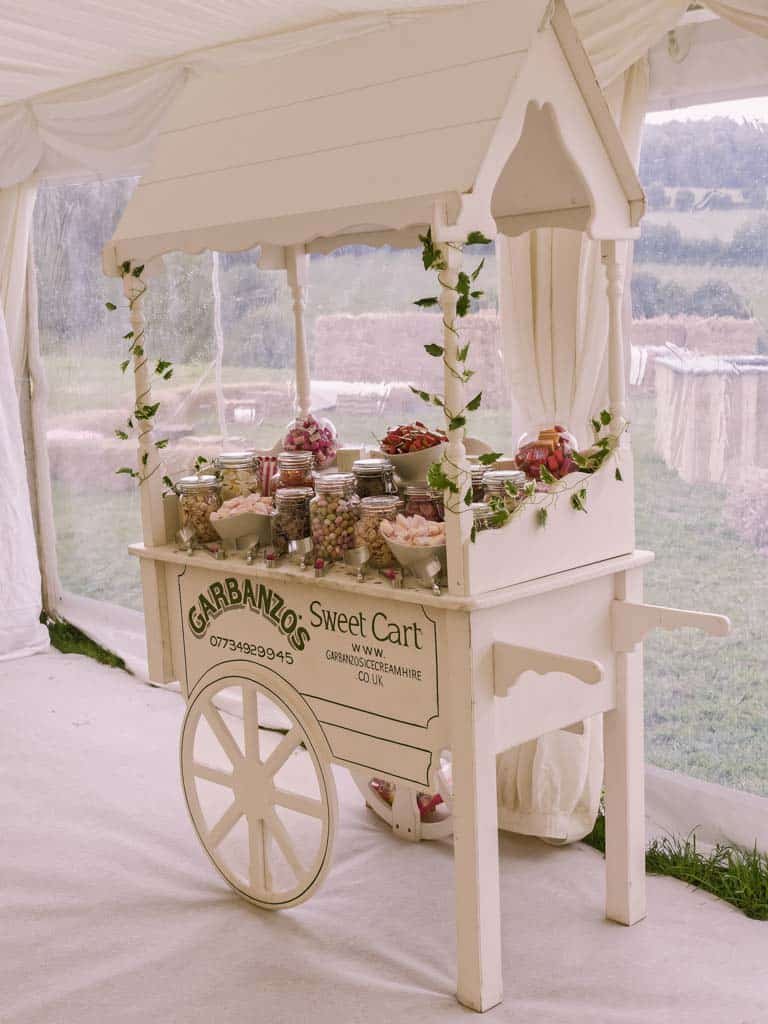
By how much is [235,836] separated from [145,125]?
7.80 feet

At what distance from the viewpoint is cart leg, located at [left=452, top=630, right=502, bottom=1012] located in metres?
2.24

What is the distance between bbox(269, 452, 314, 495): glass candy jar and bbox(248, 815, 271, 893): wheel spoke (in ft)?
2.59

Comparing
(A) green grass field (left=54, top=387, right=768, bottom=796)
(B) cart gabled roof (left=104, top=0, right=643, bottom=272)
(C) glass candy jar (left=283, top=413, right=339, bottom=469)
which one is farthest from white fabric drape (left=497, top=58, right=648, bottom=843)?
(C) glass candy jar (left=283, top=413, right=339, bottom=469)

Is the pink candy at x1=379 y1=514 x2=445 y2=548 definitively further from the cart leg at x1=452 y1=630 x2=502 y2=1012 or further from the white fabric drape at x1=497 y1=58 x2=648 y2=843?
the white fabric drape at x1=497 y1=58 x2=648 y2=843

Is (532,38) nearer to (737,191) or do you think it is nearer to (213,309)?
(737,191)

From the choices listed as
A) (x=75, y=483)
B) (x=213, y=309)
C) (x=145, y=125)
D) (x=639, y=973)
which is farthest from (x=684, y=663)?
(x=75, y=483)

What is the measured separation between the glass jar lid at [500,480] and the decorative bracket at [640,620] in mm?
389

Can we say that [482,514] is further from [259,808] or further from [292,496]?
[259,808]

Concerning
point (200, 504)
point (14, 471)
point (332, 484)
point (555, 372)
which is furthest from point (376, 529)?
point (14, 471)

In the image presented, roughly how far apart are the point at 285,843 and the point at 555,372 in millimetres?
1347

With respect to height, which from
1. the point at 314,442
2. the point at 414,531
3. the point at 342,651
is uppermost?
the point at 314,442

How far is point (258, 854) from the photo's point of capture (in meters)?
2.78

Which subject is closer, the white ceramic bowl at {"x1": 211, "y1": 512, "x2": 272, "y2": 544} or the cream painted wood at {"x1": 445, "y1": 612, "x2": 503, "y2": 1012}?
the cream painted wood at {"x1": 445, "y1": 612, "x2": 503, "y2": 1012}

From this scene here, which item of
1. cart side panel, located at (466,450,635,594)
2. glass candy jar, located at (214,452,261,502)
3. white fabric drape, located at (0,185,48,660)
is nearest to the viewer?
cart side panel, located at (466,450,635,594)
